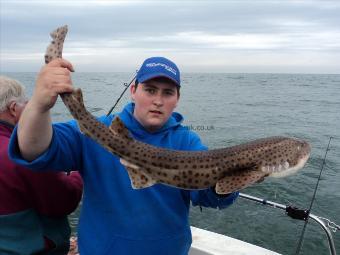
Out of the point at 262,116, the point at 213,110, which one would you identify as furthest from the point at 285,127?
the point at 213,110

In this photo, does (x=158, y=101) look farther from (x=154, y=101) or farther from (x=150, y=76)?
(x=150, y=76)

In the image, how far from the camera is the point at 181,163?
3.10m

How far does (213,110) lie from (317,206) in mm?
26244

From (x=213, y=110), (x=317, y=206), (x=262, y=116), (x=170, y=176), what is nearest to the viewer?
(x=170, y=176)

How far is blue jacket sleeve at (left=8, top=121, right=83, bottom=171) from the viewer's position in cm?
293

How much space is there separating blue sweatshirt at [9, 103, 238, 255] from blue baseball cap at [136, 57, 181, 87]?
2.56ft

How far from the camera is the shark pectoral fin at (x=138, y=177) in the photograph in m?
3.09

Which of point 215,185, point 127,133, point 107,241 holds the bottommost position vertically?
point 107,241

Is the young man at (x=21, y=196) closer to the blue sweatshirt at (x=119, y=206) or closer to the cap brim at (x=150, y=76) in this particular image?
the blue sweatshirt at (x=119, y=206)

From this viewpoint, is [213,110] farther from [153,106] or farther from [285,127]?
[153,106]

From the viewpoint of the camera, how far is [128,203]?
3.34 m

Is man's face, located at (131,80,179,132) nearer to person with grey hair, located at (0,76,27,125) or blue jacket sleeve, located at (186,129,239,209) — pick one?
blue jacket sleeve, located at (186,129,239,209)

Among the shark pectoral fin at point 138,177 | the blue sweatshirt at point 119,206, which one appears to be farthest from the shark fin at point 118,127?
Answer: the blue sweatshirt at point 119,206

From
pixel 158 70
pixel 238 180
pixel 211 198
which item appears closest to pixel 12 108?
pixel 158 70
